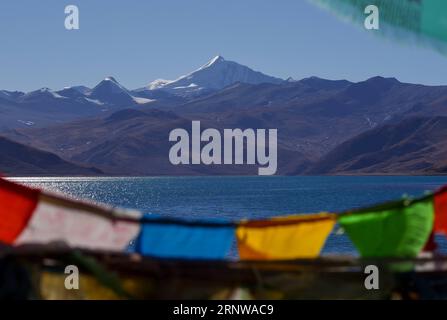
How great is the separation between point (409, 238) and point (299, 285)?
4.79 ft

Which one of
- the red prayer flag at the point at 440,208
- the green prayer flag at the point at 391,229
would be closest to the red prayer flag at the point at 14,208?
the green prayer flag at the point at 391,229

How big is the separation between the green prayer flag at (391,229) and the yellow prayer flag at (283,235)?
286mm

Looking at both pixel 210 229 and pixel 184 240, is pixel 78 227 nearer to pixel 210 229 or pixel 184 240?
pixel 184 240

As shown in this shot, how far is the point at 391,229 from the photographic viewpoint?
8.37 meters

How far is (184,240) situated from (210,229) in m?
0.33

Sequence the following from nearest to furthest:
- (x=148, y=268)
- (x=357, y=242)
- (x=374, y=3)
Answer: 1. (x=374, y=3)
2. (x=148, y=268)
3. (x=357, y=242)

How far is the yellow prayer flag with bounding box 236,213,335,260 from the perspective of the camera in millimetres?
8484

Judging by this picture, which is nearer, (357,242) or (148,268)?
(148,268)

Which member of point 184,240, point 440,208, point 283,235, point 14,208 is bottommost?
point 184,240

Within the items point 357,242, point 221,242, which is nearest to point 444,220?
point 357,242

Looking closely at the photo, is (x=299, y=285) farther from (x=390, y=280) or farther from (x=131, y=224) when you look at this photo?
(x=131, y=224)

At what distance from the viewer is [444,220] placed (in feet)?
28.3

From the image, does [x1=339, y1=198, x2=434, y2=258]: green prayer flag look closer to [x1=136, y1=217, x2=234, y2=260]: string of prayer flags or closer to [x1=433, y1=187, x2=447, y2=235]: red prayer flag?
[x1=433, y1=187, x2=447, y2=235]: red prayer flag

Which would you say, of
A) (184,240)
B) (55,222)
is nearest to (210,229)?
(184,240)
